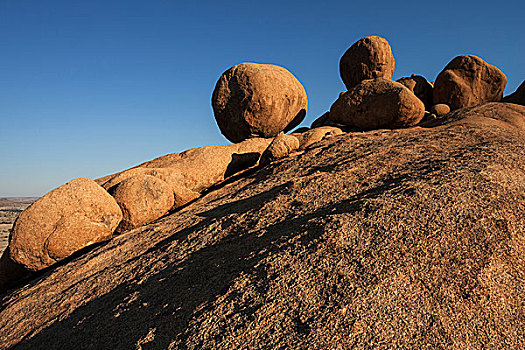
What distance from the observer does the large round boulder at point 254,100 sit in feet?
27.9

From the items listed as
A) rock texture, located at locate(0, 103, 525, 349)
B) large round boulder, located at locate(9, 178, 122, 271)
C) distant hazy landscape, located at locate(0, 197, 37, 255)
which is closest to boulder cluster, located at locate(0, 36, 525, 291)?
large round boulder, located at locate(9, 178, 122, 271)

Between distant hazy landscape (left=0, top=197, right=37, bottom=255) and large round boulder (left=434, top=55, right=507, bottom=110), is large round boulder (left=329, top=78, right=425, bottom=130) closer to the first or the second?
large round boulder (left=434, top=55, right=507, bottom=110)

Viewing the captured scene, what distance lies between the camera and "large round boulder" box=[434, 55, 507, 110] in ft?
34.3

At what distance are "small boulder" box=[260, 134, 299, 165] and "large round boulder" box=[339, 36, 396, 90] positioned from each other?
4.74 meters

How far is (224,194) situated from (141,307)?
3.37m

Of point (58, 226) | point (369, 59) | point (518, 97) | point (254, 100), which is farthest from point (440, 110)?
point (58, 226)

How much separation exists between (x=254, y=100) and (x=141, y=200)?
4.04 meters

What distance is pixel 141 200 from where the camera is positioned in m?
6.08

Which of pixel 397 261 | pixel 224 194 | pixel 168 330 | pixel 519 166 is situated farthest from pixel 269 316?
pixel 224 194

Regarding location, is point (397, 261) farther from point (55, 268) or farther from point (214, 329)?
point (55, 268)

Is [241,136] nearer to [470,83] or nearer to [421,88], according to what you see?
[421,88]

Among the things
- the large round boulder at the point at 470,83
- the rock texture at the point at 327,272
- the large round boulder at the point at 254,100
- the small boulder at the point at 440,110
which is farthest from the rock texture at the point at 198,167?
the large round boulder at the point at 470,83

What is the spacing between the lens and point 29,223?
5.16 metres

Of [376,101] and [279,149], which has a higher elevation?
[376,101]
